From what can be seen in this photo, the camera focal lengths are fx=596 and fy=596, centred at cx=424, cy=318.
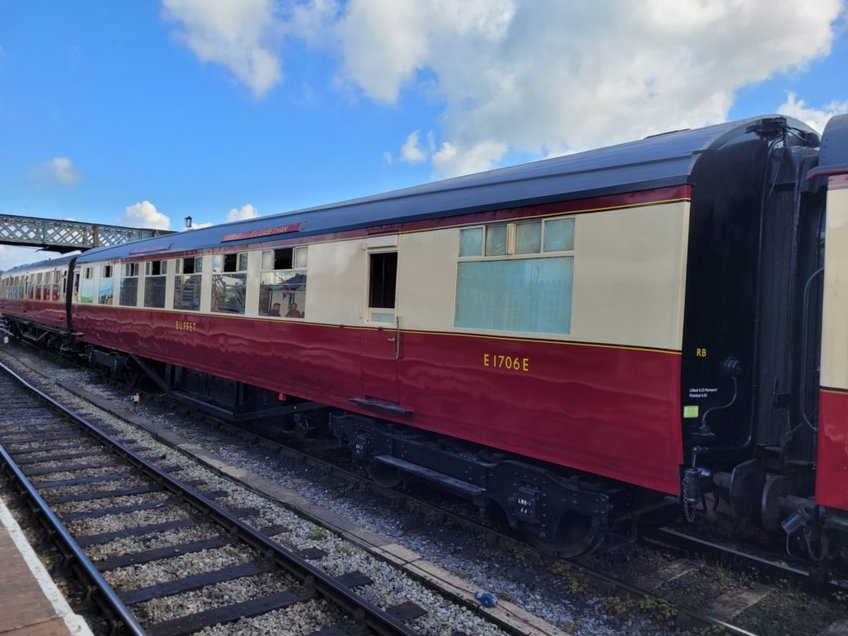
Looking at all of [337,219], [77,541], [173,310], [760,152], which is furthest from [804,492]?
[173,310]

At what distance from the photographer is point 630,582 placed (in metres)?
4.77

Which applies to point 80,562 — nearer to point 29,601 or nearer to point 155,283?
point 29,601

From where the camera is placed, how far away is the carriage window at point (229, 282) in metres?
9.04

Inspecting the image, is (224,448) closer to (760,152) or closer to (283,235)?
(283,235)

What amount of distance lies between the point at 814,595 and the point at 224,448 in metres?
7.57

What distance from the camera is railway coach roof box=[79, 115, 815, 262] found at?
430cm

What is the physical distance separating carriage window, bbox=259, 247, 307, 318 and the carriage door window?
1311 mm

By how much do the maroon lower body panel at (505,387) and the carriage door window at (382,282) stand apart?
37cm

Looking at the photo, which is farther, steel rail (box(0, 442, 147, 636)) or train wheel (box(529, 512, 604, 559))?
train wheel (box(529, 512, 604, 559))

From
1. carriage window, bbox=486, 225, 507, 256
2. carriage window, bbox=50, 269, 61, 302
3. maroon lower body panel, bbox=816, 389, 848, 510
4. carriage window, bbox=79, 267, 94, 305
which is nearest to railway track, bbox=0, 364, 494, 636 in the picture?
maroon lower body panel, bbox=816, 389, 848, 510

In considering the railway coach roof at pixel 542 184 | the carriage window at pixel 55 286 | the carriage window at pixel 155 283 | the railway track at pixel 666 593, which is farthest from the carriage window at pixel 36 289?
the railway track at pixel 666 593

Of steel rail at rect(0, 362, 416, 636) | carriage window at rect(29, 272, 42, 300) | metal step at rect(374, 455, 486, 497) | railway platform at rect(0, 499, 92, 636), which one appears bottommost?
steel rail at rect(0, 362, 416, 636)

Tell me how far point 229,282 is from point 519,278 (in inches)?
227

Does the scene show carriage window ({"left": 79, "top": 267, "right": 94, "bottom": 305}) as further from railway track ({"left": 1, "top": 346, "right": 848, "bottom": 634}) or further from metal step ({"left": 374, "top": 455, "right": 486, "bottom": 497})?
railway track ({"left": 1, "top": 346, "right": 848, "bottom": 634})
